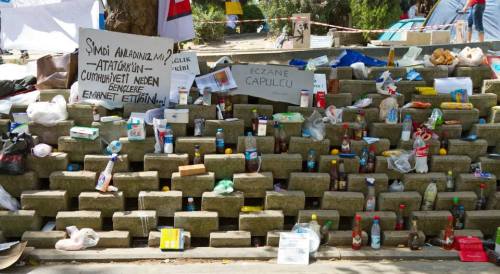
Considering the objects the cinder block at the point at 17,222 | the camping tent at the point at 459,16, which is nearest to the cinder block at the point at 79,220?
the cinder block at the point at 17,222

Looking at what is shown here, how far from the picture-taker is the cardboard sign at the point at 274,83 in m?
7.12

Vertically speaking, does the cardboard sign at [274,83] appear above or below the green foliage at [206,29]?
below

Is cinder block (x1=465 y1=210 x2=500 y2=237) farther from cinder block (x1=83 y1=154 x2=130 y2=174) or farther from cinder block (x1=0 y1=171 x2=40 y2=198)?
cinder block (x1=0 y1=171 x2=40 y2=198)

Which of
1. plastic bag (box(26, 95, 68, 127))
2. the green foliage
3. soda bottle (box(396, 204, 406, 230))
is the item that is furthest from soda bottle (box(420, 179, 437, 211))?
the green foliage

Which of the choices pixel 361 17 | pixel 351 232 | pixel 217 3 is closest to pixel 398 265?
pixel 351 232

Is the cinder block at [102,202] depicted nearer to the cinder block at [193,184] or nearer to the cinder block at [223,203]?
the cinder block at [193,184]

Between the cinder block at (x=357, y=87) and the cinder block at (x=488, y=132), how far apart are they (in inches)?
59.4

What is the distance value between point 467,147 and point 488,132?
1.50 ft

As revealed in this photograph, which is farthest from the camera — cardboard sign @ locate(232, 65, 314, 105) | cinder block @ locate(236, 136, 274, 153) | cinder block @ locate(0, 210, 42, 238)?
cardboard sign @ locate(232, 65, 314, 105)

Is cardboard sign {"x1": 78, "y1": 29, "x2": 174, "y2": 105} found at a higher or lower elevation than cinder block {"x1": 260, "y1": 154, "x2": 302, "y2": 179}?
higher

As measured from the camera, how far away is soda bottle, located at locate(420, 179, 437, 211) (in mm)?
6641

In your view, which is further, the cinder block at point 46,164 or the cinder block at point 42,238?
the cinder block at point 46,164

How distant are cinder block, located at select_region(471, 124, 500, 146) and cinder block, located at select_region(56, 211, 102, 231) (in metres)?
5.22

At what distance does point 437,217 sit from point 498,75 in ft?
8.79
